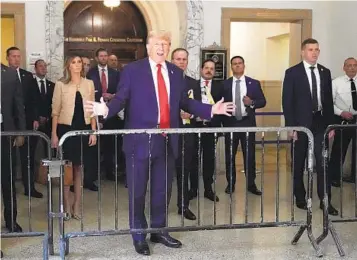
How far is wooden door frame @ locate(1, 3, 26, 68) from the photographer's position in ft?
25.2

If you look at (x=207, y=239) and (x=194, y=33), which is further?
(x=194, y=33)

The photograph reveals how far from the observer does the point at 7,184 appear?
4.84 metres

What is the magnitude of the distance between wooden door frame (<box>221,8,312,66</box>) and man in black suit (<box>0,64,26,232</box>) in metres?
3.96

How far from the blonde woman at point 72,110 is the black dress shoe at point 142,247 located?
101 centimetres

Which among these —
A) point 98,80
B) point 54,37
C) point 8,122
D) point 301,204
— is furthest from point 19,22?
point 301,204

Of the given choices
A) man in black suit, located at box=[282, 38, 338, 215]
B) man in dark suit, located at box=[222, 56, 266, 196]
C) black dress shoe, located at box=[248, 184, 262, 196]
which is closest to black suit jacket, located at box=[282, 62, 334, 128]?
man in black suit, located at box=[282, 38, 338, 215]

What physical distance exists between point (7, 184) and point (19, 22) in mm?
3443

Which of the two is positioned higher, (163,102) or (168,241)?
(163,102)

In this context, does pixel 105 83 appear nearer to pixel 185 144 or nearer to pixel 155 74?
pixel 185 144

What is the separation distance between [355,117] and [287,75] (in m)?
1.64

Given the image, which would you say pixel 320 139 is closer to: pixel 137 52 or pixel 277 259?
Result: pixel 277 259

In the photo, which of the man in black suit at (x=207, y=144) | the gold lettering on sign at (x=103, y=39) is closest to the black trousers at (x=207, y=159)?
the man in black suit at (x=207, y=144)

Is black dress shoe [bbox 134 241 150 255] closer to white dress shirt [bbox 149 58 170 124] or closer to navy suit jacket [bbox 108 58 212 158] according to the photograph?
navy suit jacket [bbox 108 58 212 158]

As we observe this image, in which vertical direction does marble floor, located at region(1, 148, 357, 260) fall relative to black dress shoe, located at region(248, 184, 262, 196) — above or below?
below
